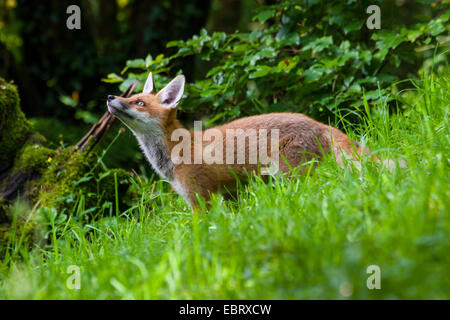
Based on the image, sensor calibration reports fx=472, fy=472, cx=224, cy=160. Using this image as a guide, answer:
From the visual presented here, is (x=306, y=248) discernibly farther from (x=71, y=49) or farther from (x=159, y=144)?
(x=71, y=49)

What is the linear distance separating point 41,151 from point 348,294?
397 cm

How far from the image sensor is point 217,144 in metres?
4.37

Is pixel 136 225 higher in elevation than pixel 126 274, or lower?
higher

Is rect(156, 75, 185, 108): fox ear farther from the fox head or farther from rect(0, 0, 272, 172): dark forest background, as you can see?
rect(0, 0, 272, 172): dark forest background

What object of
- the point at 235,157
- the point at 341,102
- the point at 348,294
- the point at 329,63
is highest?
the point at 329,63

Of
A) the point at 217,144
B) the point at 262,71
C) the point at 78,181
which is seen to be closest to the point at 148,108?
the point at 217,144

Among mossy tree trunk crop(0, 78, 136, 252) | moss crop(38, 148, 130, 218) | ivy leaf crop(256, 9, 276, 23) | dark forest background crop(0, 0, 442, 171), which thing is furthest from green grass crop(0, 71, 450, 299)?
dark forest background crop(0, 0, 442, 171)

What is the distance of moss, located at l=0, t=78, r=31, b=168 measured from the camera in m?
5.16

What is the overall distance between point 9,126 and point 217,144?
8.16 ft

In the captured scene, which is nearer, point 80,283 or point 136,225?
point 80,283

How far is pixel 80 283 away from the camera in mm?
2752

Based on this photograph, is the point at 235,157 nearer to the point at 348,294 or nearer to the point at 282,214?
the point at 282,214
